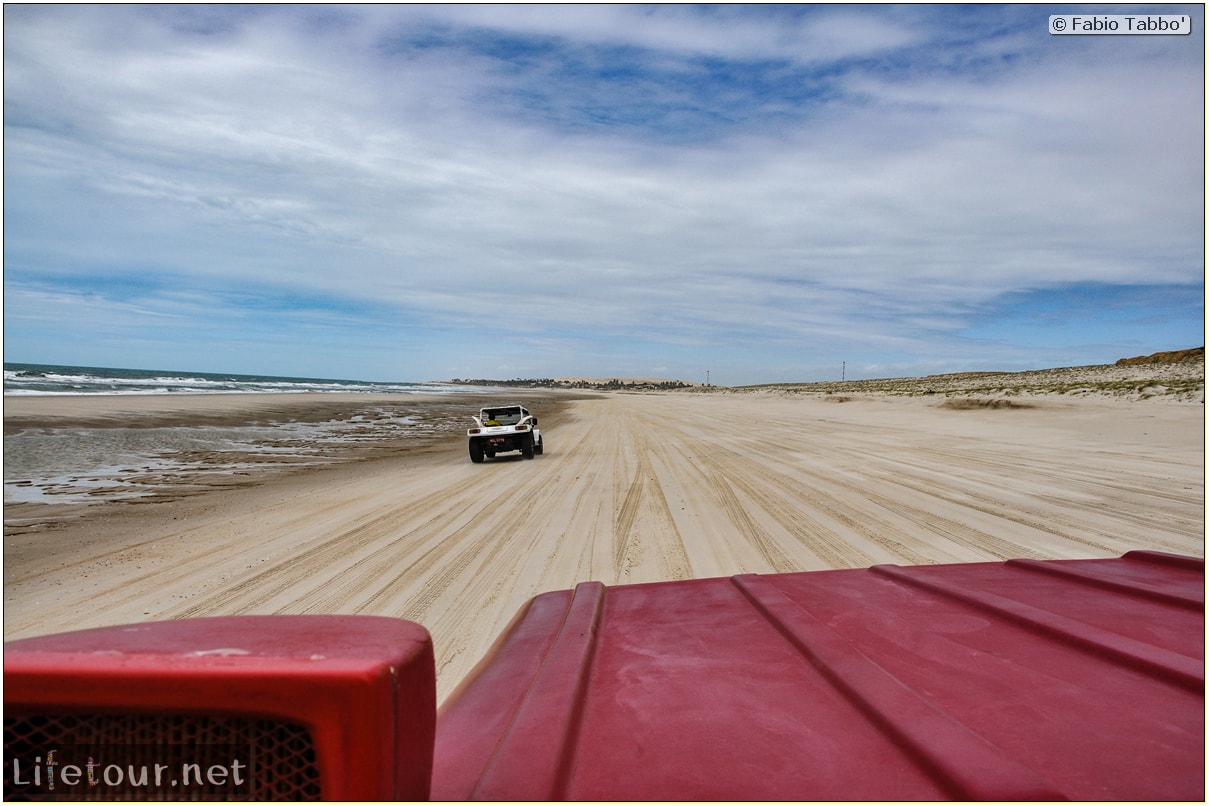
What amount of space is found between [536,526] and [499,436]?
278 inches

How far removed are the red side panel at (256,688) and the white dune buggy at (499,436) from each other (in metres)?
13.5

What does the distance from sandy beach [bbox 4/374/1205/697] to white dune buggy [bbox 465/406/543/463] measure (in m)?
0.49

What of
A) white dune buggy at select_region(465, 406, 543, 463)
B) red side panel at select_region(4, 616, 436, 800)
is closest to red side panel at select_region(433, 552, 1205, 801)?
red side panel at select_region(4, 616, 436, 800)

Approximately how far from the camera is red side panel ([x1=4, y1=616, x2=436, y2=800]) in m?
1.21

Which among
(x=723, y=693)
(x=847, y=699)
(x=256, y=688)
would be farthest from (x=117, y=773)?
(x=847, y=699)

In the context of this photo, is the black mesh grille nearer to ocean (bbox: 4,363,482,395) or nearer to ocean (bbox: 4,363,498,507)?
ocean (bbox: 4,363,498,507)

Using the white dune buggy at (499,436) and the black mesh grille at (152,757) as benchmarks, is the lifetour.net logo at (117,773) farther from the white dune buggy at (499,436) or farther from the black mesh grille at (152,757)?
the white dune buggy at (499,436)

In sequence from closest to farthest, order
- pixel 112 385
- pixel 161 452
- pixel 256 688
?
pixel 256 688 → pixel 161 452 → pixel 112 385

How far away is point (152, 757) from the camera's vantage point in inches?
48.9

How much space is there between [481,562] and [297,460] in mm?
10729

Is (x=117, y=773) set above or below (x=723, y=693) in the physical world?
above

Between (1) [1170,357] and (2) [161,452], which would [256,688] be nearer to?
(2) [161,452]

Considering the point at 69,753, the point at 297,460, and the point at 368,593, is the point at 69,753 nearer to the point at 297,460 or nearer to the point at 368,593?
the point at 368,593

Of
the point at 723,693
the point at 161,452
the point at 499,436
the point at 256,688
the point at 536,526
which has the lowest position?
the point at 536,526
